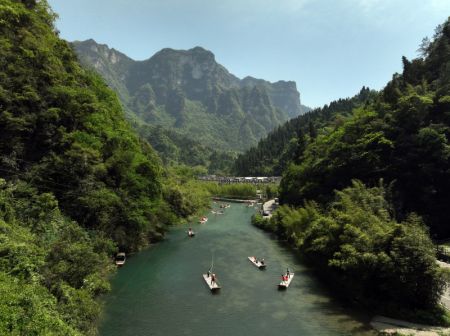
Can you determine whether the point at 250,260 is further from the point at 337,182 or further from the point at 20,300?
the point at 20,300

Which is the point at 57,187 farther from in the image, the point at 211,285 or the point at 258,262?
the point at 258,262

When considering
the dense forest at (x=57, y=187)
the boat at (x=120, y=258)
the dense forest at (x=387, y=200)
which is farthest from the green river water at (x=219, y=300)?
the dense forest at (x=387, y=200)

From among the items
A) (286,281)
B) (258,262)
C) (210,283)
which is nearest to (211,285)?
(210,283)

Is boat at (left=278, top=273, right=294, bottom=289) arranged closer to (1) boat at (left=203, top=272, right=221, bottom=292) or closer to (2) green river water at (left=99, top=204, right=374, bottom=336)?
(2) green river water at (left=99, top=204, right=374, bottom=336)

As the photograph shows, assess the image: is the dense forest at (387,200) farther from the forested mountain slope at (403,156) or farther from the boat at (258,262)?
the boat at (258,262)

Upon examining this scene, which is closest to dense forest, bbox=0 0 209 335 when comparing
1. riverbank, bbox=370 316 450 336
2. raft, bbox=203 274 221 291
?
raft, bbox=203 274 221 291
